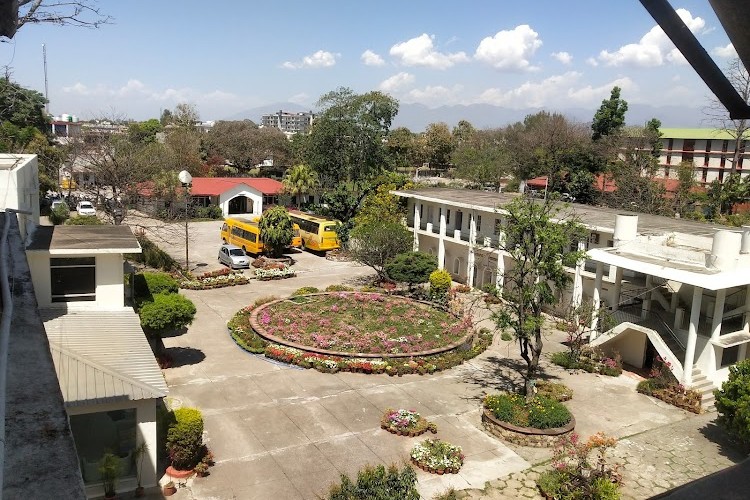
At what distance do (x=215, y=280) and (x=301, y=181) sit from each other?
74.1ft

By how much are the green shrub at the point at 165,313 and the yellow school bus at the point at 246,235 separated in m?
16.0

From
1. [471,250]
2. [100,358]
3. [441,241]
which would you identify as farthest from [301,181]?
[100,358]

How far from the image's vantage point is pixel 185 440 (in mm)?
11602

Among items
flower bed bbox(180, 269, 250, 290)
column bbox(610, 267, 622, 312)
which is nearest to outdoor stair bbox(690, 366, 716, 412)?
column bbox(610, 267, 622, 312)

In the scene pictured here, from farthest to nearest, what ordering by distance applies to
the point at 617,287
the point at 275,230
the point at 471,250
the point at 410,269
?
the point at 275,230, the point at 471,250, the point at 410,269, the point at 617,287

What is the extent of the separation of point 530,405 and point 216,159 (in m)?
58.0

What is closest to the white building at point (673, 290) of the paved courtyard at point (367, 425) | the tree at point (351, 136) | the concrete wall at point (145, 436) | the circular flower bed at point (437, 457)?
the paved courtyard at point (367, 425)

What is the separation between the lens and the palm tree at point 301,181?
48.6 m

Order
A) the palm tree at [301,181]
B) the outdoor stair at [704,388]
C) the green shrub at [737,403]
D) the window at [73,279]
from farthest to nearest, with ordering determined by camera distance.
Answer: the palm tree at [301,181] → the outdoor stair at [704,388] → the window at [73,279] → the green shrub at [737,403]

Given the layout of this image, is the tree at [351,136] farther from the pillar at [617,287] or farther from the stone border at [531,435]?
the stone border at [531,435]

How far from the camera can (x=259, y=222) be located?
3294cm

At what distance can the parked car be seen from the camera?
3058 cm

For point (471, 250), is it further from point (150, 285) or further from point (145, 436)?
point (145, 436)

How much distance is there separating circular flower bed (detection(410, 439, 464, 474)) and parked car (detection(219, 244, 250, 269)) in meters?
19.5
